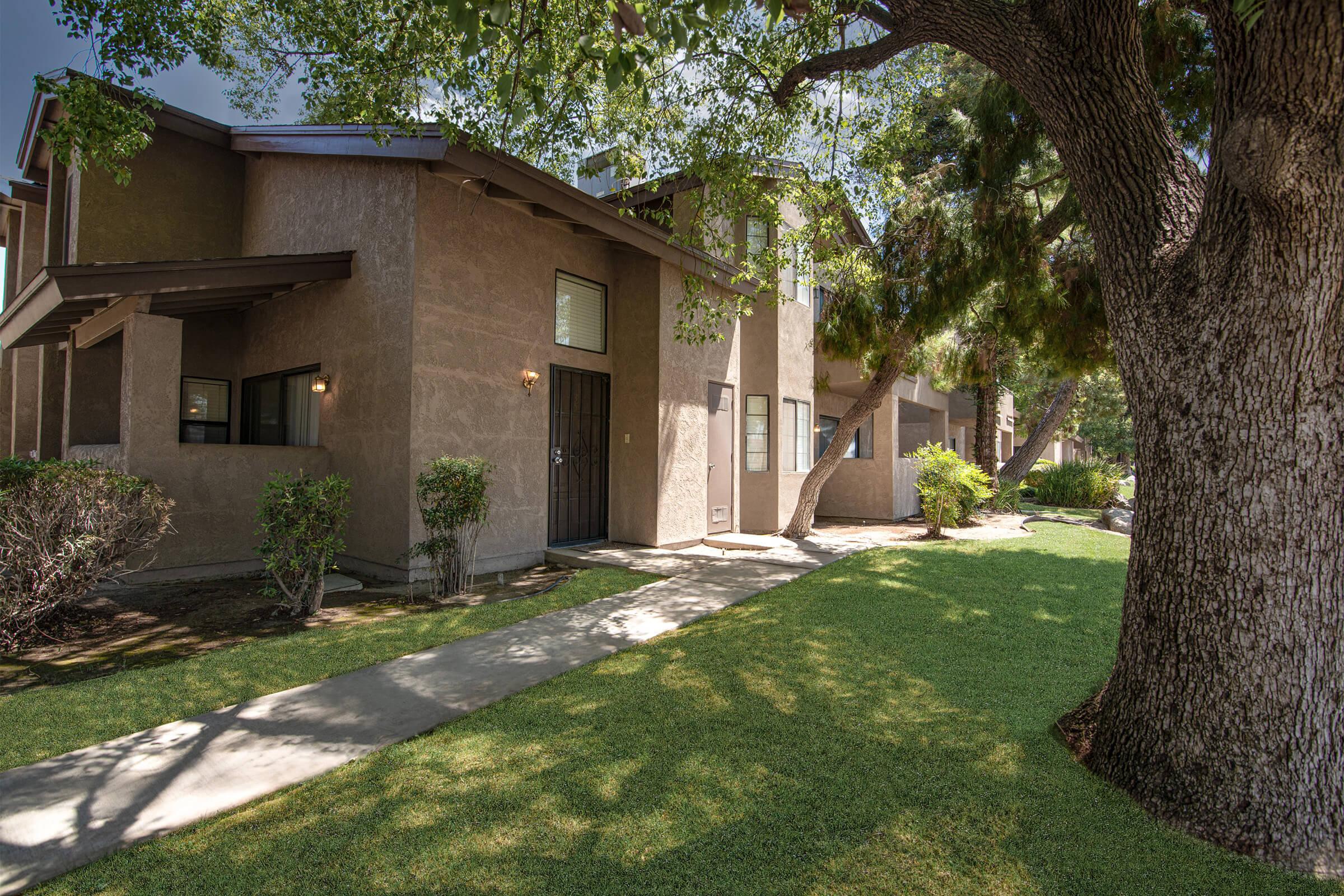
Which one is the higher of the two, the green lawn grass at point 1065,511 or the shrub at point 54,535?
the shrub at point 54,535

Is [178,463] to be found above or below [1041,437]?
below

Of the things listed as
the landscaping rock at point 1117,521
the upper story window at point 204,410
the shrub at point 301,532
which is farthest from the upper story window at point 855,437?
the upper story window at point 204,410

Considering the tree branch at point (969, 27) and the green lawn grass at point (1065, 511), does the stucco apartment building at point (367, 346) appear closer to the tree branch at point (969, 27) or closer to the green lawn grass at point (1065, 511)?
the tree branch at point (969, 27)

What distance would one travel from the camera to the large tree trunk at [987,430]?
15.9 metres

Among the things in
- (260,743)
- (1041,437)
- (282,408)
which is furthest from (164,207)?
(1041,437)

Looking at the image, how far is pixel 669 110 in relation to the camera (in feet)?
27.8

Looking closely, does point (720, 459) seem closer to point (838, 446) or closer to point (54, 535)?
point (838, 446)

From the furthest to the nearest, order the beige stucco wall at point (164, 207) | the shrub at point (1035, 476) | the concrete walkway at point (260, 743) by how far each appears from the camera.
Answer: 1. the shrub at point (1035, 476)
2. the beige stucco wall at point (164, 207)
3. the concrete walkway at point (260, 743)

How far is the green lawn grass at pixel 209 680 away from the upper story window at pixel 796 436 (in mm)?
7174

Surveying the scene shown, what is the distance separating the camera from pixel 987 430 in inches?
628

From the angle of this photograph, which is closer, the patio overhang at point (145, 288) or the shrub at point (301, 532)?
the shrub at point (301, 532)

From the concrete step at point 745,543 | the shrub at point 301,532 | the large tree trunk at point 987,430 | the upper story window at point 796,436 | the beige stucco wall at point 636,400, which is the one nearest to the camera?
the shrub at point 301,532

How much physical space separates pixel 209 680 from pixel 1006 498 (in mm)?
15901

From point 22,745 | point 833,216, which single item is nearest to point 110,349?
point 22,745
